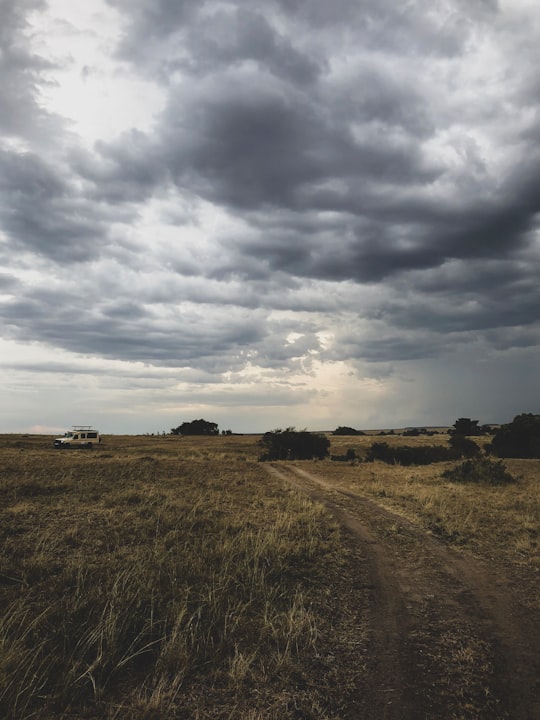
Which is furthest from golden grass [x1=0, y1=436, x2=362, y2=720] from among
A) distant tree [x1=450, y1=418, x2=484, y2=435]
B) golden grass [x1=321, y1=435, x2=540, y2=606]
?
distant tree [x1=450, y1=418, x2=484, y2=435]

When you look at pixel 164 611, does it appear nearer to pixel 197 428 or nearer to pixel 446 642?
pixel 446 642

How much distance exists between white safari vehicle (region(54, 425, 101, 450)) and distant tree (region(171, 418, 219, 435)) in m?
46.1

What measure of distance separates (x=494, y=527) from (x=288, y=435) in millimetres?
37746

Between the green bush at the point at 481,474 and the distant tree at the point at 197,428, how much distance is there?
264 feet

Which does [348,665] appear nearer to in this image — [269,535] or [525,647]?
[525,647]

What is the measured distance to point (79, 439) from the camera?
55438 mm

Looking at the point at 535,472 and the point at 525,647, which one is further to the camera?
the point at 535,472

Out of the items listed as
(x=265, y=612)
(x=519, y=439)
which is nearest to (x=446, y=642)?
(x=265, y=612)

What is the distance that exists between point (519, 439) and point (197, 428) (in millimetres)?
73521

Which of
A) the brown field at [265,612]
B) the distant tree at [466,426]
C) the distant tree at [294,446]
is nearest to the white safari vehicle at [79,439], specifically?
the distant tree at [294,446]

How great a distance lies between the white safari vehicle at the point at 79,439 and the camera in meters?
53.4

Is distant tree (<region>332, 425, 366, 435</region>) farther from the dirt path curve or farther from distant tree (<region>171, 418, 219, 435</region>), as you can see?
the dirt path curve

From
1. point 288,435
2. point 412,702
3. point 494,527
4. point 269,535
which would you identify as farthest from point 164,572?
point 288,435

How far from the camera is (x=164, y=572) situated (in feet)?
31.9
